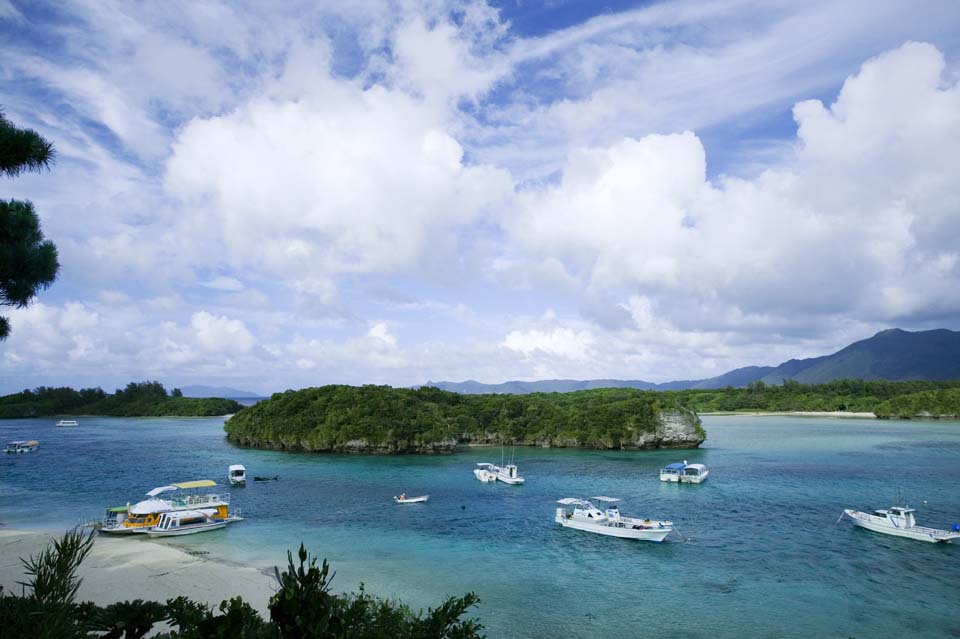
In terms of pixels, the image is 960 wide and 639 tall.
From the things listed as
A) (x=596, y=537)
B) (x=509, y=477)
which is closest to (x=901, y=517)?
(x=596, y=537)

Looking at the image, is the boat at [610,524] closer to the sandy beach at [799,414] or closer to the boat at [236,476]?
the boat at [236,476]

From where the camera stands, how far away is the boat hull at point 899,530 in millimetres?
33594

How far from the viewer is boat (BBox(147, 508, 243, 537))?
118 ft

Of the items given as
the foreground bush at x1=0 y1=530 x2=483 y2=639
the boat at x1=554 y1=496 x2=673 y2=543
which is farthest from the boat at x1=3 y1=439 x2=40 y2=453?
the foreground bush at x1=0 y1=530 x2=483 y2=639

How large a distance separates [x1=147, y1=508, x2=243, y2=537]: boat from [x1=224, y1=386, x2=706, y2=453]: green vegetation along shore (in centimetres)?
3886

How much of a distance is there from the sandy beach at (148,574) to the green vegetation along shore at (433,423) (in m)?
44.9

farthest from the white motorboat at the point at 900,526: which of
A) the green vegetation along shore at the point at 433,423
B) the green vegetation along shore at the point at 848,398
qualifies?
the green vegetation along shore at the point at 848,398

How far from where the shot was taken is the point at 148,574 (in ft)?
88.2

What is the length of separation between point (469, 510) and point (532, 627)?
71.7 feet

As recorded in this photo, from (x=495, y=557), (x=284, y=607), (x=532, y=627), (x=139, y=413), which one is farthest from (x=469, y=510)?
(x=139, y=413)

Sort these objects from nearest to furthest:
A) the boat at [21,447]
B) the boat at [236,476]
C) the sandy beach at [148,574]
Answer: the sandy beach at [148,574] < the boat at [236,476] < the boat at [21,447]

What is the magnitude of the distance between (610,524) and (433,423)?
152ft

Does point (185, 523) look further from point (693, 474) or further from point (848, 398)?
point (848, 398)

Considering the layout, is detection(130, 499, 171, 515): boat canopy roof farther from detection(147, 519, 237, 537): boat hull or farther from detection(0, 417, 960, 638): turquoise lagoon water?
detection(0, 417, 960, 638): turquoise lagoon water
